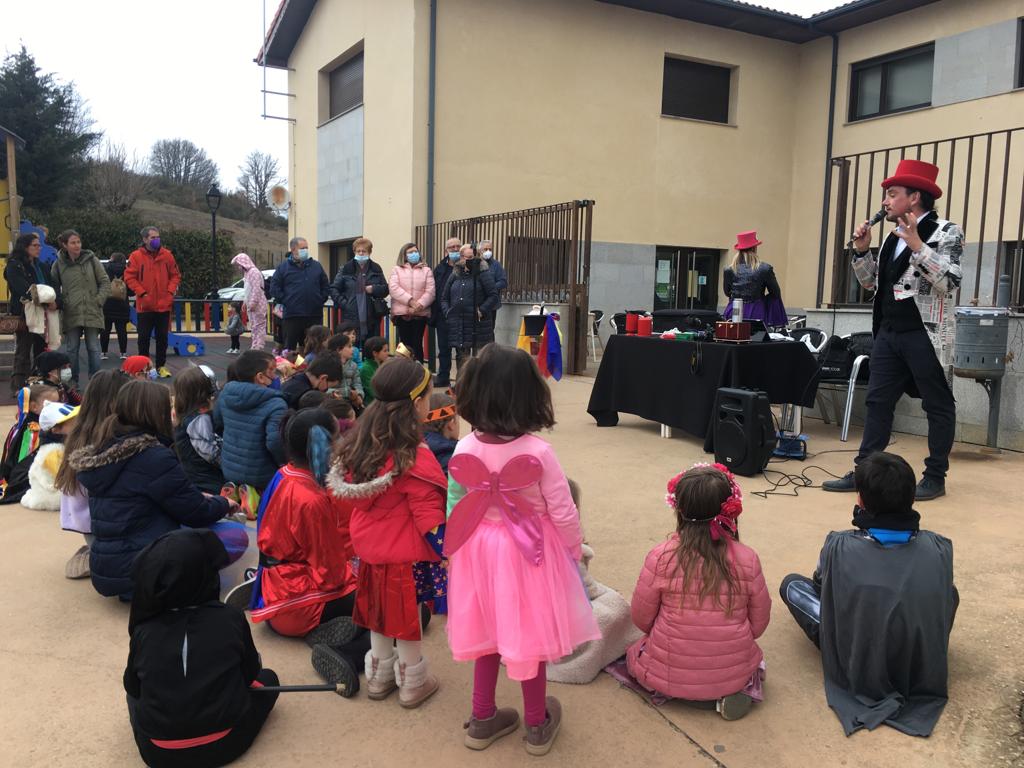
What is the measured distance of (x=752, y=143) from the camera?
50.4 feet

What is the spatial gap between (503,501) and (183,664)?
102cm

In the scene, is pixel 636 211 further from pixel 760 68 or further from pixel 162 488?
pixel 162 488

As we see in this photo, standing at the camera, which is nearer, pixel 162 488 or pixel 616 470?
pixel 162 488

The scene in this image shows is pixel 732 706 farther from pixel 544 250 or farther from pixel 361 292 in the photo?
pixel 544 250

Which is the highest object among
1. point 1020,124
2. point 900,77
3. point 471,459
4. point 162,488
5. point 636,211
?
point 900,77

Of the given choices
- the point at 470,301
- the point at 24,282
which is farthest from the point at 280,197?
the point at 24,282

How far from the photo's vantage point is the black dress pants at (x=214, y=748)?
2191mm

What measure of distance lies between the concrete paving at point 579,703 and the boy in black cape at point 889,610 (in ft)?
0.25

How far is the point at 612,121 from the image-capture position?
1410cm

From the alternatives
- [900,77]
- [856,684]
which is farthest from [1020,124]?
[856,684]

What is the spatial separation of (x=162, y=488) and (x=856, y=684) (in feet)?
8.82

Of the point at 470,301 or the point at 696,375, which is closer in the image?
the point at 696,375

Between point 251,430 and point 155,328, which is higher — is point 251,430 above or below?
below

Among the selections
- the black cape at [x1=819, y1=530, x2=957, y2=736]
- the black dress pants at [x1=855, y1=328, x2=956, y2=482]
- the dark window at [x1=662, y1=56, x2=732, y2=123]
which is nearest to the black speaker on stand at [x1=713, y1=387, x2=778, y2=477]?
the black dress pants at [x1=855, y1=328, x2=956, y2=482]
